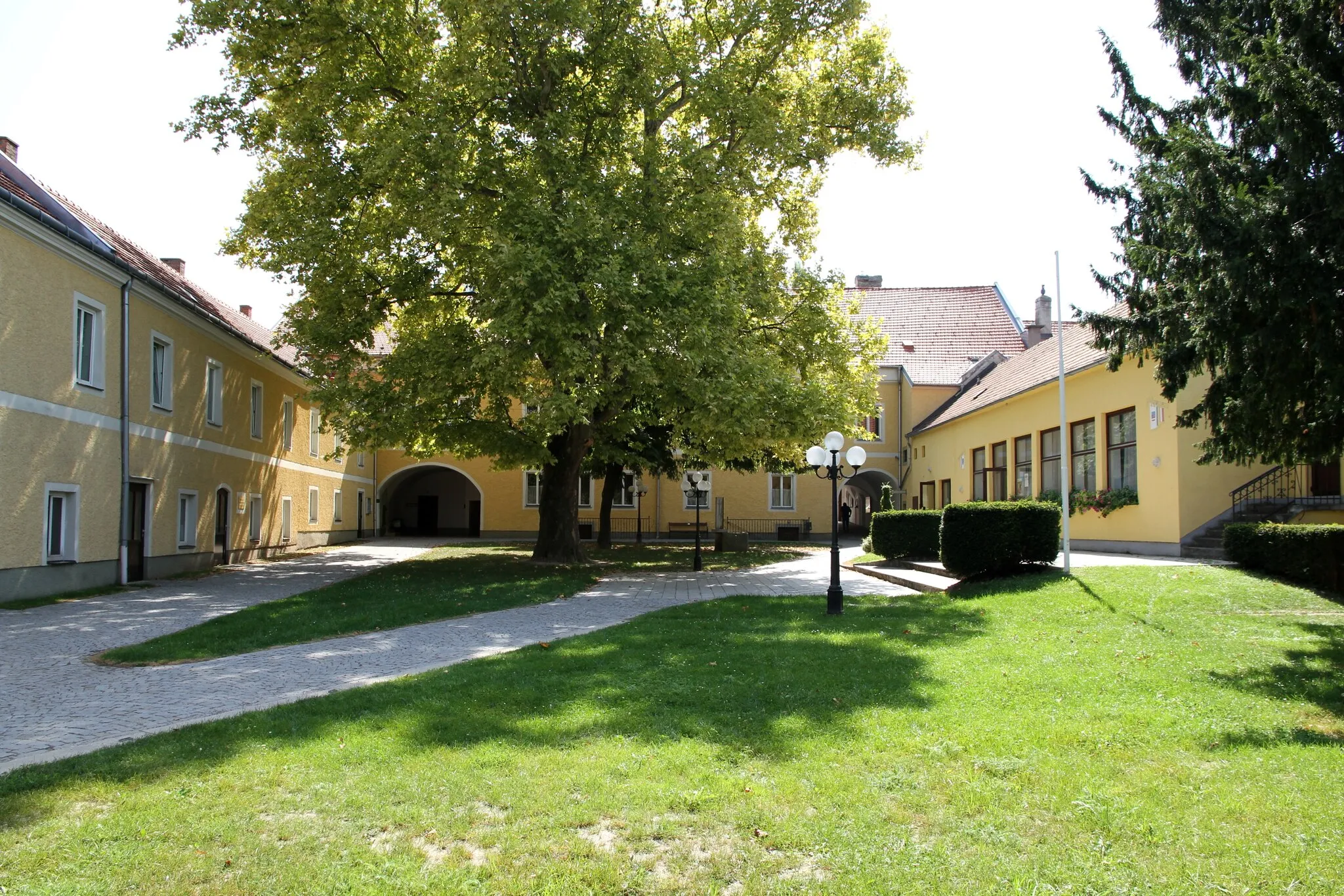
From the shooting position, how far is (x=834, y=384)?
69.7ft

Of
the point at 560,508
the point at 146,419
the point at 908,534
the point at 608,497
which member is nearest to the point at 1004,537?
the point at 908,534

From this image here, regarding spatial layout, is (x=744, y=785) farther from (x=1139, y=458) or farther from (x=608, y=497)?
(x=608, y=497)

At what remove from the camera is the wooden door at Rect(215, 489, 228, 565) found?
22.2 m

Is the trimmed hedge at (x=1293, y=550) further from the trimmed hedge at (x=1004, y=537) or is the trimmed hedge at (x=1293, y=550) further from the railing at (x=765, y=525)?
the railing at (x=765, y=525)

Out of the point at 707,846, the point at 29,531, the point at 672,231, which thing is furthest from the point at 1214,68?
the point at 29,531

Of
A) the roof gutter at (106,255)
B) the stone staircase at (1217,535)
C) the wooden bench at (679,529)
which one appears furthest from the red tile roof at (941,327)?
the roof gutter at (106,255)

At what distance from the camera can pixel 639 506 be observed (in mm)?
36812

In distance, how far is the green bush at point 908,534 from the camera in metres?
19.4

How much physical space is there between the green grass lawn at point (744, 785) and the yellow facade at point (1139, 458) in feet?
26.9

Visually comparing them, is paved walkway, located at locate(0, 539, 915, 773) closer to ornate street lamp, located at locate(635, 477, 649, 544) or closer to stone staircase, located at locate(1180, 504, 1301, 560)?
stone staircase, located at locate(1180, 504, 1301, 560)

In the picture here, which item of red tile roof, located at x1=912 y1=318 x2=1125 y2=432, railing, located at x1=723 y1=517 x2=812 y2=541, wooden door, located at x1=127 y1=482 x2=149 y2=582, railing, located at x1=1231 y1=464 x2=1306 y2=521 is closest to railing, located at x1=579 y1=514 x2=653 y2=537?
railing, located at x1=723 y1=517 x2=812 y2=541

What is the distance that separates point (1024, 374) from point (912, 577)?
44.3 ft

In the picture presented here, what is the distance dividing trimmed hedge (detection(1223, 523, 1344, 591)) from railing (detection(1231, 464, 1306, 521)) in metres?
4.66

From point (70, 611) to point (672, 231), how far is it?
39.8ft
